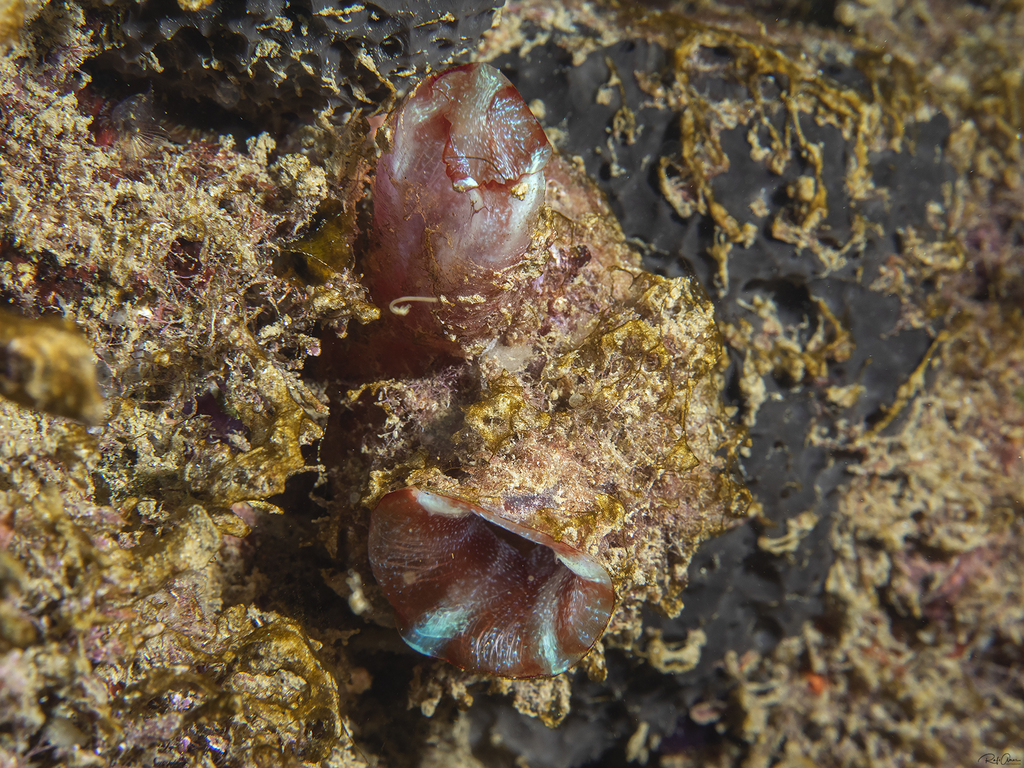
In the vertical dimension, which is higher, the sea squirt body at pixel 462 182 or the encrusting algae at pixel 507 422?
the sea squirt body at pixel 462 182

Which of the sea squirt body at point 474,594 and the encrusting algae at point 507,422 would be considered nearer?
the encrusting algae at point 507,422

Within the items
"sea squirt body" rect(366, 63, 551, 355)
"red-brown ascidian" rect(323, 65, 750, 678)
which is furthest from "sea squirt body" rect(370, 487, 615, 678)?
"sea squirt body" rect(366, 63, 551, 355)

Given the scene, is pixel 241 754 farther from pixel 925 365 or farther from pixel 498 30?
pixel 925 365

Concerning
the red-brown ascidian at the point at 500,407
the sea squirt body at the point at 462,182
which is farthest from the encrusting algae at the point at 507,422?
the sea squirt body at the point at 462,182

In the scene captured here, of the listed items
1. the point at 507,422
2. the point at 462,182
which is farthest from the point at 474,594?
the point at 462,182

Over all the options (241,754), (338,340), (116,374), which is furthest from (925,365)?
(116,374)

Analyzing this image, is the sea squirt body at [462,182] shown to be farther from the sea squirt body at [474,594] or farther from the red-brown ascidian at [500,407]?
the sea squirt body at [474,594]

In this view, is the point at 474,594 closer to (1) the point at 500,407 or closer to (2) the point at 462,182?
(1) the point at 500,407

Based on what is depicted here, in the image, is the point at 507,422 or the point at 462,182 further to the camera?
the point at 507,422
